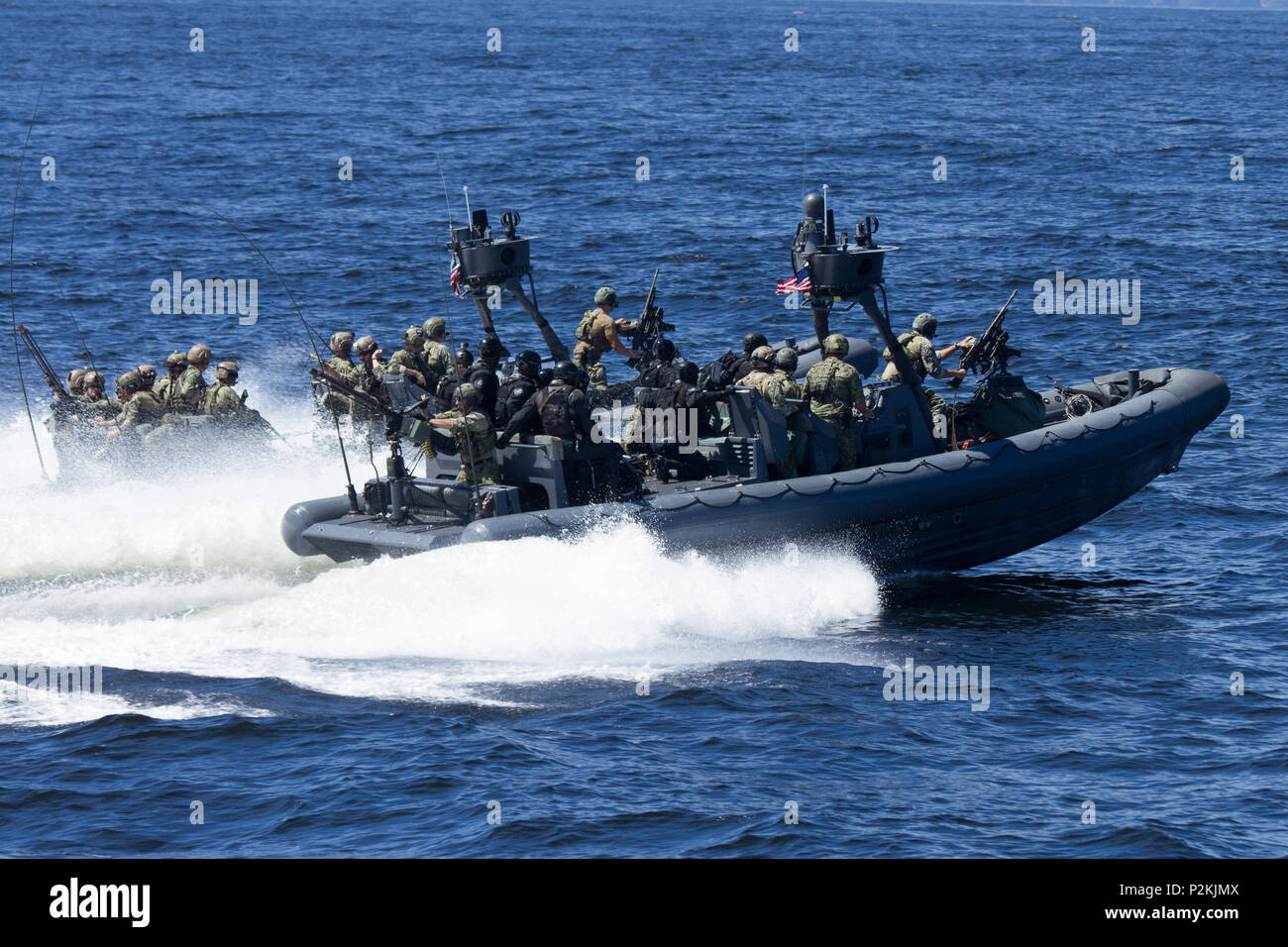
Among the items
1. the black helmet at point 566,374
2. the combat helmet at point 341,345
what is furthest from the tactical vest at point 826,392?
the combat helmet at point 341,345

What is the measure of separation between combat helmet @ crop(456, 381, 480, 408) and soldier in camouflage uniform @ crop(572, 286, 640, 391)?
143 inches

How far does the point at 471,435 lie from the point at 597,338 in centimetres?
395

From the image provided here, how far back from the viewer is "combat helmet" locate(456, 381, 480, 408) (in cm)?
1321

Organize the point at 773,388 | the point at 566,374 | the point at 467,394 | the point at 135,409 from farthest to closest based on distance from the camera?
the point at 135,409, the point at 773,388, the point at 566,374, the point at 467,394

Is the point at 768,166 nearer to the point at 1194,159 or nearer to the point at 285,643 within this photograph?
the point at 1194,159

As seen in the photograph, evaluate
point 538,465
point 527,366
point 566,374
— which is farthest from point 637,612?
point 527,366

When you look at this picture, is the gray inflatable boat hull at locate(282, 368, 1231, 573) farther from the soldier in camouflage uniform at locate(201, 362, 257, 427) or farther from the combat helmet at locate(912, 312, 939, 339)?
the soldier in camouflage uniform at locate(201, 362, 257, 427)

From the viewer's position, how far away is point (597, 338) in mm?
17031

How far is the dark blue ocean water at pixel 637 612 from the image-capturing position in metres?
10.0

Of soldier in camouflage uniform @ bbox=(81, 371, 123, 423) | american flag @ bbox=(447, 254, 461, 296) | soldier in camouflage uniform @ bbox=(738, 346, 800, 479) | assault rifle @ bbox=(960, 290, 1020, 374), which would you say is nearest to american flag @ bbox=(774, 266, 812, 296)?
soldier in camouflage uniform @ bbox=(738, 346, 800, 479)

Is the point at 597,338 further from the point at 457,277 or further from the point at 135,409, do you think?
the point at 135,409

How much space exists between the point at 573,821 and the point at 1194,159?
118 feet

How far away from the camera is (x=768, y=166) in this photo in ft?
135

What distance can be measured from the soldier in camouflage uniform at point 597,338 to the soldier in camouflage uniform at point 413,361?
152 cm
